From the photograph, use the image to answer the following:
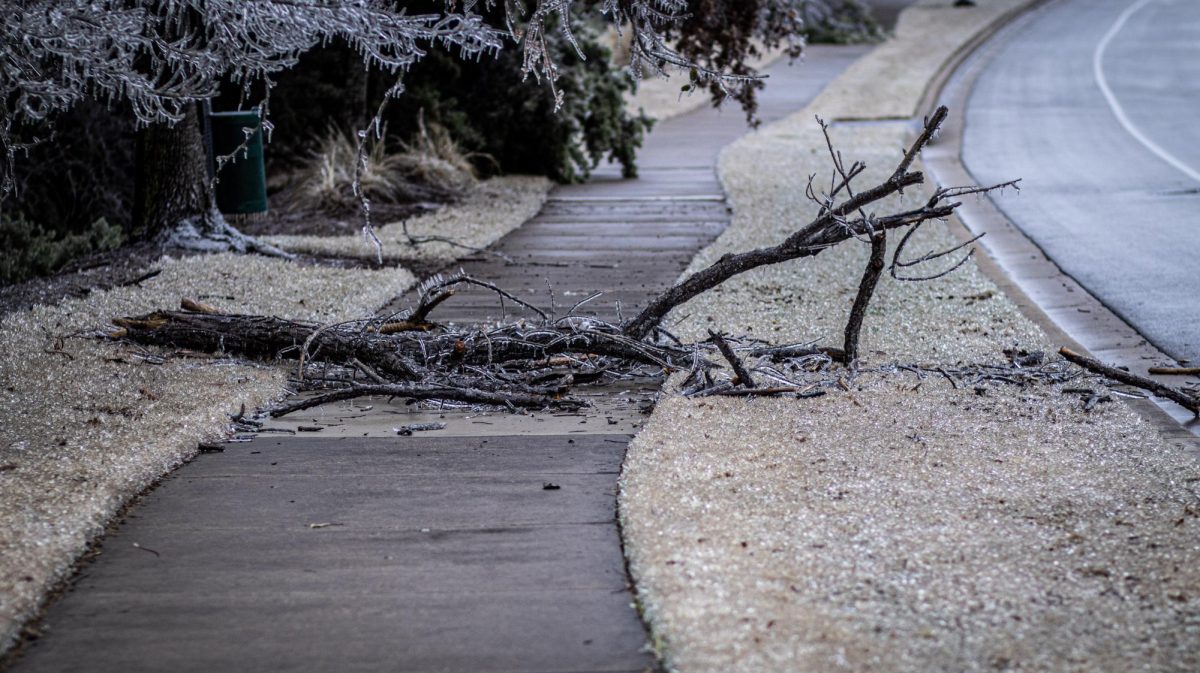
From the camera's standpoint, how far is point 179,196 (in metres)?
10.8

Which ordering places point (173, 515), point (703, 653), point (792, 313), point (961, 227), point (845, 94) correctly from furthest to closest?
point (845, 94)
point (961, 227)
point (792, 313)
point (173, 515)
point (703, 653)

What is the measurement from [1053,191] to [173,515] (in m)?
12.8

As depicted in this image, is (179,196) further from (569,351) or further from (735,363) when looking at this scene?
(735,363)

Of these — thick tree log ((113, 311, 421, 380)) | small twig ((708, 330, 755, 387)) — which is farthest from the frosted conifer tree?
small twig ((708, 330, 755, 387))

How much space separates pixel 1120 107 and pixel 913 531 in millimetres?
21796

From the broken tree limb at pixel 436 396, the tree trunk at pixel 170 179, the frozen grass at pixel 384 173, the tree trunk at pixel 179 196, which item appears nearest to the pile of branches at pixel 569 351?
the broken tree limb at pixel 436 396

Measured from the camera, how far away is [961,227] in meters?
12.9

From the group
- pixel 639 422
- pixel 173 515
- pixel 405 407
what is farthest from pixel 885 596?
pixel 405 407

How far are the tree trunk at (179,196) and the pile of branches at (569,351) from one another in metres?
3.68

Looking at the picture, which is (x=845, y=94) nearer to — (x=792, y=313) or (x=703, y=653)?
(x=792, y=313)

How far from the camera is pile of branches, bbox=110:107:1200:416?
627 centimetres

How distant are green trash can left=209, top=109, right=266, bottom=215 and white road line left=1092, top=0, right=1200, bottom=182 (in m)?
11.3

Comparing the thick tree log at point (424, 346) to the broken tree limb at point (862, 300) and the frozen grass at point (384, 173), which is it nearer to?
the broken tree limb at point (862, 300)

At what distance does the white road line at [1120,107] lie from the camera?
55.2ft
